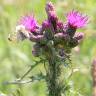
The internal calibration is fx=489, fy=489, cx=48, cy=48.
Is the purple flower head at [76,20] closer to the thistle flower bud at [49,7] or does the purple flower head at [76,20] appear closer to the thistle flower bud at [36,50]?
the thistle flower bud at [49,7]

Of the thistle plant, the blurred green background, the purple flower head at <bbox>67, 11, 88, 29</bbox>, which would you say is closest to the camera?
the thistle plant

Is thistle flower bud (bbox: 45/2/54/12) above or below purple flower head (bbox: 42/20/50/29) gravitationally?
above

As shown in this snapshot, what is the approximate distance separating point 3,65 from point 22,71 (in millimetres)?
255

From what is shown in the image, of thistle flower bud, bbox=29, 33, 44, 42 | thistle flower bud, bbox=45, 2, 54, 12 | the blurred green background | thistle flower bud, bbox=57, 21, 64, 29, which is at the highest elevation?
thistle flower bud, bbox=45, 2, 54, 12

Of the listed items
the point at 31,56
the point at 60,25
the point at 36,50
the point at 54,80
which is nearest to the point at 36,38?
the point at 36,50

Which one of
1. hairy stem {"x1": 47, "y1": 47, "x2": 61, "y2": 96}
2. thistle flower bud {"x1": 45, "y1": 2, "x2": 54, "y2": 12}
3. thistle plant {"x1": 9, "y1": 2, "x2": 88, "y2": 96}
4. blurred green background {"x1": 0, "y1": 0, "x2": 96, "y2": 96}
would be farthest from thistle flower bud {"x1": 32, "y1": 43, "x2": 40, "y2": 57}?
blurred green background {"x1": 0, "y1": 0, "x2": 96, "y2": 96}

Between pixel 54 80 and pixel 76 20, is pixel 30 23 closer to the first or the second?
pixel 76 20

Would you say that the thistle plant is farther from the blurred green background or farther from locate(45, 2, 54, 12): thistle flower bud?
the blurred green background

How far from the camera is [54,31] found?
336 centimetres

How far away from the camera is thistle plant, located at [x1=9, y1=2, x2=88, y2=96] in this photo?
3.27m

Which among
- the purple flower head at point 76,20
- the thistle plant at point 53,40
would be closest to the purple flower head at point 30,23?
the thistle plant at point 53,40

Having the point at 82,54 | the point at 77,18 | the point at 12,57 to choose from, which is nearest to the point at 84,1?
the point at 82,54

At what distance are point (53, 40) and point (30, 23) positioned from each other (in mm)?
281

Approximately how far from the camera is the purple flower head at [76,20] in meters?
3.43
